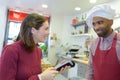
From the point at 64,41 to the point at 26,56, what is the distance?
5.39 metres

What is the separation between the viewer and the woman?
3.40ft

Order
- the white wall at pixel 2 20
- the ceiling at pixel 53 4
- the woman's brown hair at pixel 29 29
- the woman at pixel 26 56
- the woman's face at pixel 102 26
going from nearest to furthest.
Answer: the woman at pixel 26 56 < the woman's brown hair at pixel 29 29 < the woman's face at pixel 102 26 < the ceiling at pixel 53 4 < the white wall at pixel 2 20

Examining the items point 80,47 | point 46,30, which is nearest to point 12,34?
point 80,47

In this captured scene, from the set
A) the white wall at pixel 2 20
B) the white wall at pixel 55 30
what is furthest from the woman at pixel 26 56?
the white wall at pixel 55 30

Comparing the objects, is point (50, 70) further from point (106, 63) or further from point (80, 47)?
point (80, 47)

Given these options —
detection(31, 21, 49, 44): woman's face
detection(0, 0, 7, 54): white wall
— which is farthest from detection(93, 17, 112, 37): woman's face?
detection(0, 0, 7, 54): white wall

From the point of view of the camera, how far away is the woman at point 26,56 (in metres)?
1.04

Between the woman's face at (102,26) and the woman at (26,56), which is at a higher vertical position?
the woman's face at (102,26)

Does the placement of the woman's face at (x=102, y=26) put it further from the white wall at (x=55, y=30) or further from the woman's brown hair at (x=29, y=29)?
the white wall at (x=55, y=30)

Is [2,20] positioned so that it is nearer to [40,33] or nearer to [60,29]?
[60,29]

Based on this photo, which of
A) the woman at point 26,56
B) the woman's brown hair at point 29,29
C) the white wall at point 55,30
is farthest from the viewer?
the white wall at point 55,30

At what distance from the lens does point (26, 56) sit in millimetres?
1163

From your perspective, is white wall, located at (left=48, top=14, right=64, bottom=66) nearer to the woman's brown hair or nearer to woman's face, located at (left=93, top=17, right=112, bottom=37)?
woman's face, located at (left=93, top=17, right=112, bottom=37)

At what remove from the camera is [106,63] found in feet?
4.22
